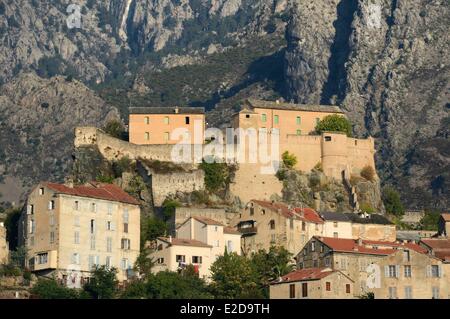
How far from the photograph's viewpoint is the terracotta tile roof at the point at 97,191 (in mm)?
125756

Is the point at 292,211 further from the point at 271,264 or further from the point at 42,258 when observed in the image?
the point at 42,258

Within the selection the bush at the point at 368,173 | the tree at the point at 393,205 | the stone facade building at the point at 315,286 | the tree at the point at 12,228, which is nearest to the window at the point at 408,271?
the stone facade building at the point at 315,286

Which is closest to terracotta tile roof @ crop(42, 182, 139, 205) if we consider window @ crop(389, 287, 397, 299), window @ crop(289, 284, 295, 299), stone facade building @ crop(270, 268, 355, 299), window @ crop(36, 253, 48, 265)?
window @ crop(36, 253, 48, 265)

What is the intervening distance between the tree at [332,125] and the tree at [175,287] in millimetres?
31386

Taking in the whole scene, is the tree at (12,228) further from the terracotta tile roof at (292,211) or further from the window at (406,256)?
the window at (406,256)

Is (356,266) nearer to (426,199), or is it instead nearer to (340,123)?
(340,123)

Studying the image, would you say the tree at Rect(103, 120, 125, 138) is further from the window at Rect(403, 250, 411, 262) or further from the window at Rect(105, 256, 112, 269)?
the window at Rect(403, 250, 411, 262)

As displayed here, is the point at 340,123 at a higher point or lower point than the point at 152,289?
higher

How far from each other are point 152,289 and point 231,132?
29.3 metres

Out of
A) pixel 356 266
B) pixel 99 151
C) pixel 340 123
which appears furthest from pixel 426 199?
pixel 356 266

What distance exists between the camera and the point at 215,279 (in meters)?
123

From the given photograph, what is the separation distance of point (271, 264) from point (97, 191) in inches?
555

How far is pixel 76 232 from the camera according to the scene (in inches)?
4884

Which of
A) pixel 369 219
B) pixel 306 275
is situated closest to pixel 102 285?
pixel 306 275
